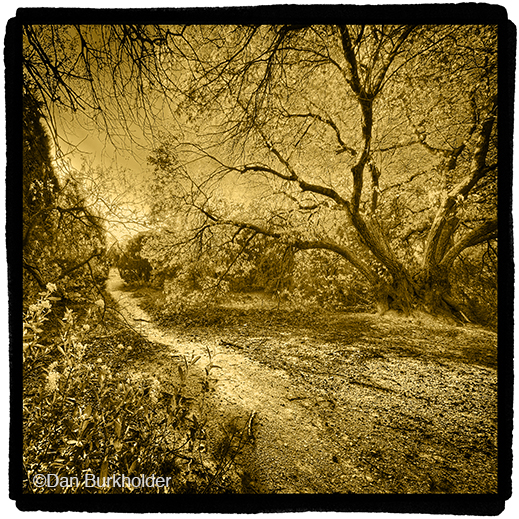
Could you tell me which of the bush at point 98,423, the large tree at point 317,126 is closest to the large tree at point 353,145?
the large tree at point 317,126

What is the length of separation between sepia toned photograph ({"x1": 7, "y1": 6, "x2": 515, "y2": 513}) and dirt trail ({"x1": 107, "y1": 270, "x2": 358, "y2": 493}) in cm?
2

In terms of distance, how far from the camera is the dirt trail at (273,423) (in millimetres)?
1573

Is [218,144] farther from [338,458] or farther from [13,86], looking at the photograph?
[338,458]

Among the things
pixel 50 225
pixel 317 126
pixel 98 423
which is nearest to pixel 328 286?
pixel 317 126

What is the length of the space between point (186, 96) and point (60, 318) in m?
1.51

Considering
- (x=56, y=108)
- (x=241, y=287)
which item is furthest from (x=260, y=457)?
(x=56, y=108)

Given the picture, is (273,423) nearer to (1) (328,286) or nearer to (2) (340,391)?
(2) (340,391)

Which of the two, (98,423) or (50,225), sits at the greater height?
(50,225)

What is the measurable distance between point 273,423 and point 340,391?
1.36 feet

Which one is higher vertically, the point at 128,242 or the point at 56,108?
the point at 56,108

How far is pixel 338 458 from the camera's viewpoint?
1.57 metres

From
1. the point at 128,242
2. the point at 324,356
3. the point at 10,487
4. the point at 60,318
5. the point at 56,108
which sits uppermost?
the point at 56,108

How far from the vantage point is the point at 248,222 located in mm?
1772

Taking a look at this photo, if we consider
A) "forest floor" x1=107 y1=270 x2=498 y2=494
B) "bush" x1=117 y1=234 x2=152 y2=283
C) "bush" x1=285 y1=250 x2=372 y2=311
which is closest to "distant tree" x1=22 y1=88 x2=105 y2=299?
→ "bush" x1=117 y1=234 x2=152 y2=283
